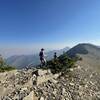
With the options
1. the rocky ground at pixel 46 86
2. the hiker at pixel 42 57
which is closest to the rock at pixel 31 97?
the rocky ground at pixel 46 86

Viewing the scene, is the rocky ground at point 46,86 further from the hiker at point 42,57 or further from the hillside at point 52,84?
the hiker at point 42,57

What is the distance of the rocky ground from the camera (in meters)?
20.4

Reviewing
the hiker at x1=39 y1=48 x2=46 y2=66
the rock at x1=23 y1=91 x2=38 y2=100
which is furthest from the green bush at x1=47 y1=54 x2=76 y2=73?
the rock at x1=23 y1=91 x2=38 y2=100

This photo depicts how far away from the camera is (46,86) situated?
77.8 ft

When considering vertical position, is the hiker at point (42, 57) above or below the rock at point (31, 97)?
above

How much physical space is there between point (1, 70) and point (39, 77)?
438 cm

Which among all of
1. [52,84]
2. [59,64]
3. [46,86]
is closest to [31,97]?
[46,86]

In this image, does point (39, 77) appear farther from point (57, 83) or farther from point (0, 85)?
point (0, 85)

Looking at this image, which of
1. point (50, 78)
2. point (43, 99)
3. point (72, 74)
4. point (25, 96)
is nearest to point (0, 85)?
point (25, 96)

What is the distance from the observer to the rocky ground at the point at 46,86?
20.4 m

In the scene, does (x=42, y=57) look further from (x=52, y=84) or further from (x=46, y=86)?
(x=46, y=86)

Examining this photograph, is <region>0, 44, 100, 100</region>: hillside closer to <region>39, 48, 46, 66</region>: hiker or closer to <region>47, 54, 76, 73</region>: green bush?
<region>47, 54, 76, 73</region>: green bush

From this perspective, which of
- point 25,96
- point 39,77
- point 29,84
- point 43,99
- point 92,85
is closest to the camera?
point 25,96

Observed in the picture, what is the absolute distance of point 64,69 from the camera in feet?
96.5
